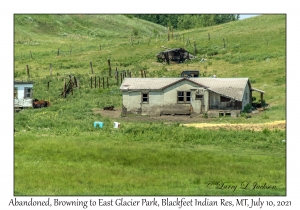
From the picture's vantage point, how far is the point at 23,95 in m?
63.2

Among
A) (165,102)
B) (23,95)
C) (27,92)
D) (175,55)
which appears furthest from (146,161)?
(175,55)

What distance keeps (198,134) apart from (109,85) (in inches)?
1446

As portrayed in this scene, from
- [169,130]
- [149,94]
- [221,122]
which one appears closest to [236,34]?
[149,94]

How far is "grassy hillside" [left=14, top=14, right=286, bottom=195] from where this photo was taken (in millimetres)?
28578

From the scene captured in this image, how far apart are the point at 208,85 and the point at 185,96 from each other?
80.7 inches

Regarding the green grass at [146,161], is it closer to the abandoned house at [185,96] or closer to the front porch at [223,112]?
the front porch at [223,112]

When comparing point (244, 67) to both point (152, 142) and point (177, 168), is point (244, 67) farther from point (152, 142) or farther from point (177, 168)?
point (177, 168)

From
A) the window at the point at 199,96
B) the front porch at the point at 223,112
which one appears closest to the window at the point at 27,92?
the window at the point at 199,96

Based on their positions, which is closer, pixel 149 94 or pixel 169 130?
pixel 169 130

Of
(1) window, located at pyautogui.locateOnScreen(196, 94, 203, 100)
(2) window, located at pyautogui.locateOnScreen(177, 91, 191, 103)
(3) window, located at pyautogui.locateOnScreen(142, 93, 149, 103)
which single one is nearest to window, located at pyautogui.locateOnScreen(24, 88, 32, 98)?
(3) window, located at pyautogui.locateOnScreen(142, 93, 149, 103)

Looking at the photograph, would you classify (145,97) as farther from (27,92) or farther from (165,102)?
(27,92)

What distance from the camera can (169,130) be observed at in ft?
140

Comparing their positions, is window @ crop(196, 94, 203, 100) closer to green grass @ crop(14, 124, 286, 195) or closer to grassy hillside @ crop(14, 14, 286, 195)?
grassy hillside @ crop(14, 14, 286, 195)
